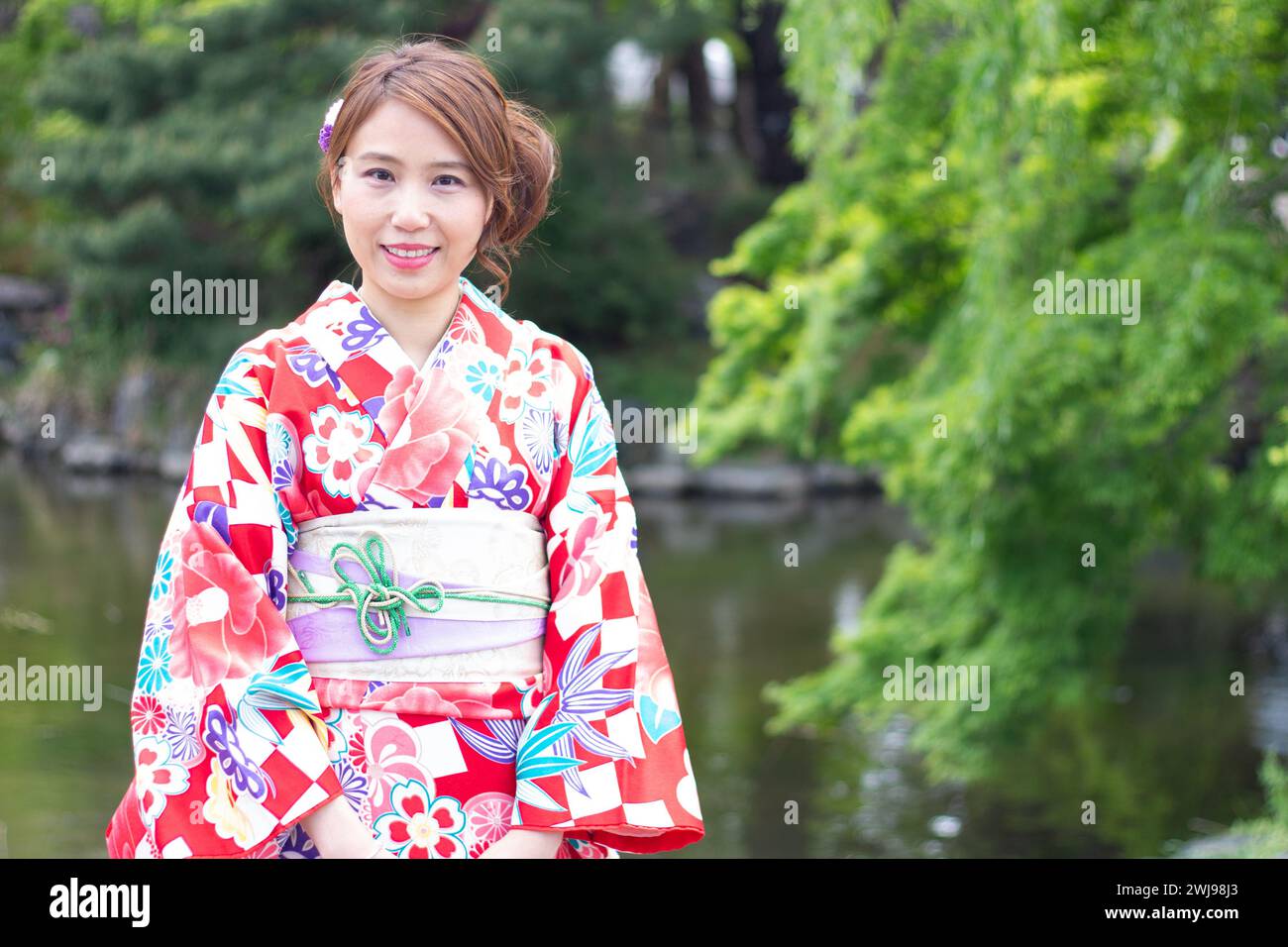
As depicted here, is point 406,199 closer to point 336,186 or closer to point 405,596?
point 336,186

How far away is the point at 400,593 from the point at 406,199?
1.31 feet

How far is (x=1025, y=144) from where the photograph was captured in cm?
488

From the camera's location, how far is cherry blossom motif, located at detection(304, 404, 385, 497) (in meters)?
1.46

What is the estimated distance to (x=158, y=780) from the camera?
1395 millimetres

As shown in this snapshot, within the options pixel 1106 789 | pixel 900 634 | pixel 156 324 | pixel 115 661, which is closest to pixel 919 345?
pixel 900 634

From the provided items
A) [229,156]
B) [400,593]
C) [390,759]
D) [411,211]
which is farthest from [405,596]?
[229,156]

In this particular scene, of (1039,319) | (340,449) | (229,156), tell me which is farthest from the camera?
(229,156)

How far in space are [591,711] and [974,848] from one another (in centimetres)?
539

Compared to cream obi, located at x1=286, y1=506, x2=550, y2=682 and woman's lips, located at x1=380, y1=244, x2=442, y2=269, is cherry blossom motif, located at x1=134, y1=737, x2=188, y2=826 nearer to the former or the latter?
cream obi, located at x1=286, y1=506, x2=550, y2=682

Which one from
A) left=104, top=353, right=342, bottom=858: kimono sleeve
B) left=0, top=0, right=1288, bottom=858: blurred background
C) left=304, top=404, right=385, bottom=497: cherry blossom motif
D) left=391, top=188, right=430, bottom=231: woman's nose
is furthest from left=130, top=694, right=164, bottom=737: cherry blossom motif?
left=0, top=0, right=1288, bottom=858: blurred background

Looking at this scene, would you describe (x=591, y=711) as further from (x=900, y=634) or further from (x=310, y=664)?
(x=900, y=634)

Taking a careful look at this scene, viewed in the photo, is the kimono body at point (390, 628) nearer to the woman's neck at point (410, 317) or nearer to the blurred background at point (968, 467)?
the woman's neck at point (410, 317)

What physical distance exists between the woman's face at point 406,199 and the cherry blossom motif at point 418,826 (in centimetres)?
52

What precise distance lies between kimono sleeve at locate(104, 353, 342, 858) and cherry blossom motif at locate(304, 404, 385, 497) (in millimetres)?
53
